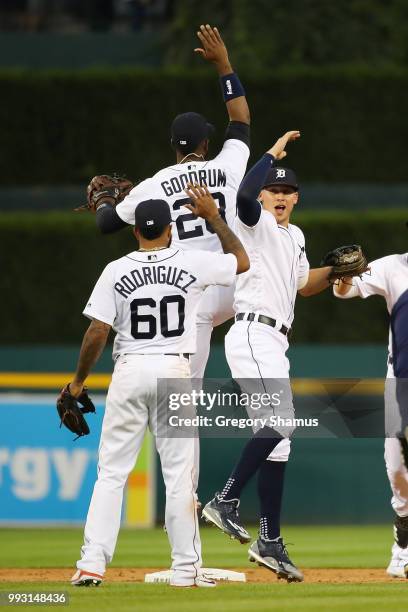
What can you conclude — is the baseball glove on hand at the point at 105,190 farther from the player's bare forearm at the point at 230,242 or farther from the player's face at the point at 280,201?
the player's bare forearm at the point at 230,242

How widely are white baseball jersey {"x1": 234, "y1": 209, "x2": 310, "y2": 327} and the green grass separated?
143 cm

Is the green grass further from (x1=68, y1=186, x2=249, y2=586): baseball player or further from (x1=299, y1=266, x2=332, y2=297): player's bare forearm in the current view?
(x1=299, y1=266, x2=332, y2=297): player's bare forearm

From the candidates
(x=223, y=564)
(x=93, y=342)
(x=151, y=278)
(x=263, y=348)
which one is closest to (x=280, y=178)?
(x=263, y=348)

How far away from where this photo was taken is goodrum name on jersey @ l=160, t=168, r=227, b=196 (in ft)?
23.8

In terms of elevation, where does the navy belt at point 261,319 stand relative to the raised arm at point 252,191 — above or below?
below

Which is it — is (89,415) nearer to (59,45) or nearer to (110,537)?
(110,537)

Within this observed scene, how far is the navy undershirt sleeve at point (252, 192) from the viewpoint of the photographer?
22.2 feet

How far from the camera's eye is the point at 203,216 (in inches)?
267

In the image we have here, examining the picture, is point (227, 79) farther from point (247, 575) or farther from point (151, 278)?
point (247, 575)

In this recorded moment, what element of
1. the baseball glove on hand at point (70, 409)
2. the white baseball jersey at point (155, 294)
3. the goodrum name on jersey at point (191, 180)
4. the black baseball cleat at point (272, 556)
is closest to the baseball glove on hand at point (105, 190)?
the goodrum name on jersey at point (191, 180)

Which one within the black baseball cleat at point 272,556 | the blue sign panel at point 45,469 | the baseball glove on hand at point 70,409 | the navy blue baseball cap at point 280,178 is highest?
the navy blue baseball cap at point 280,178

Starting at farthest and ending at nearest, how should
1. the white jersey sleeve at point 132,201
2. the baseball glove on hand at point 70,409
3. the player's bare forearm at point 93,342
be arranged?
the white jersey sleeve at point 132,201
the baseball glove on hand at point 70,409
the player's bare forearm at point 93,342

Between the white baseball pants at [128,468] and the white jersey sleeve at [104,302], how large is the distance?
23 cm

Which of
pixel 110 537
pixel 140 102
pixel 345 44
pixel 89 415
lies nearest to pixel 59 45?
pixel 140 102
